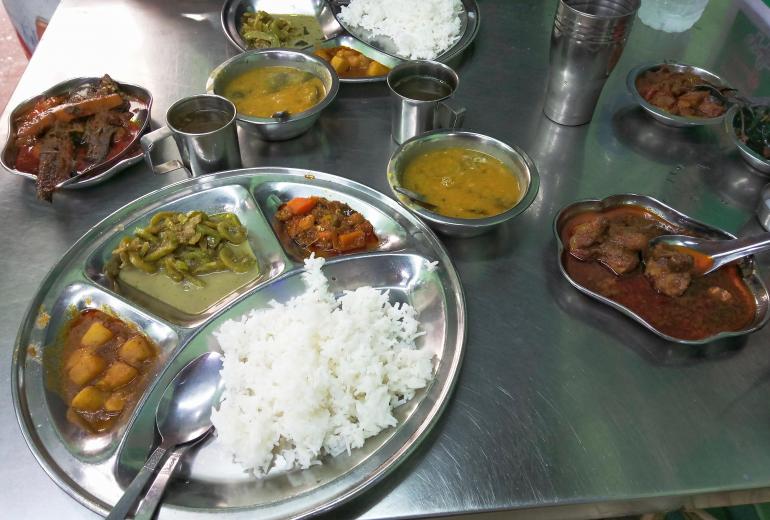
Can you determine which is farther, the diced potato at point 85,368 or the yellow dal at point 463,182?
the yellow dal at point 463,182

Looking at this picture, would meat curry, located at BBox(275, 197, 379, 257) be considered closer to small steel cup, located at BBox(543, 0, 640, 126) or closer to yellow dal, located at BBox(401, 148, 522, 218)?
yellow dal, located at BBox(401, 148, 522, 218)

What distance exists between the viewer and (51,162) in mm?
2248

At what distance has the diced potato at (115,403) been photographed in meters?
1.69

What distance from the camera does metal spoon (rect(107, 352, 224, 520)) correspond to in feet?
4.90

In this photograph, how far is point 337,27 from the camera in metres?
3.21

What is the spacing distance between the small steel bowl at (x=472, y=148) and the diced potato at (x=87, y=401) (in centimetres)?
125

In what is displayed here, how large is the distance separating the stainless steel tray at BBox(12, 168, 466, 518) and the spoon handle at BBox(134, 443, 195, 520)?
2.1 inches

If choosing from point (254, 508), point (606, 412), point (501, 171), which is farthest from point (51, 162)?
point (606, 412)

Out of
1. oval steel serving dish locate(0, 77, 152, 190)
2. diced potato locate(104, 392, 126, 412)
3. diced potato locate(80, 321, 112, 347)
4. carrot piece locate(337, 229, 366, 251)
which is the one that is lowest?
diced potato locate(104, 392, 126, 412)

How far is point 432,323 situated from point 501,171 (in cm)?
79

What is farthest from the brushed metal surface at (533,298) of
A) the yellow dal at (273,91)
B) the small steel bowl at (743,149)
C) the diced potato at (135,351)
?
the diced potato at (135,351)

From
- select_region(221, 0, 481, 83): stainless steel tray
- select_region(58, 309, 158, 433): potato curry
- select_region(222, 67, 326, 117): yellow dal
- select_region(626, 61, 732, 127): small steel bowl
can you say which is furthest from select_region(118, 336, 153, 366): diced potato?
select_region(626, 61, 732, 127): small steel bowl

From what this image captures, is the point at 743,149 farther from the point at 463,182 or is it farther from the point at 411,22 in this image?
the point at 411,22

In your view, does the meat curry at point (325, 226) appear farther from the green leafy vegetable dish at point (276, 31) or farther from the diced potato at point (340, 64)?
the green leafy vegetable dish at point (276, 31)
